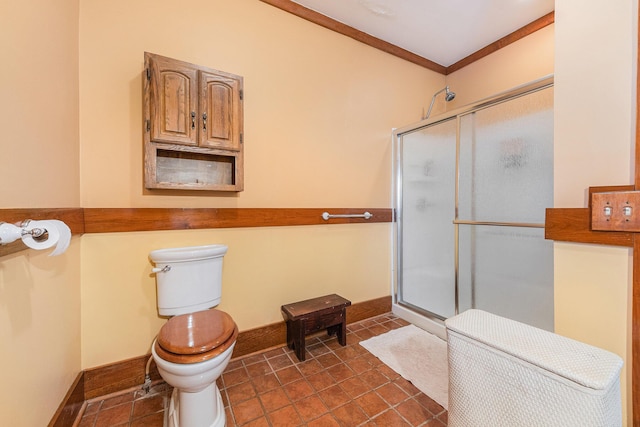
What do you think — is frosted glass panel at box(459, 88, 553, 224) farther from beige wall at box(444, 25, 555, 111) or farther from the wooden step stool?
the wooden step stool

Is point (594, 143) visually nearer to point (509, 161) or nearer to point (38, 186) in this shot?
point (509, 161)

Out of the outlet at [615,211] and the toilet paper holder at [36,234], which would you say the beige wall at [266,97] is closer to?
the toilet paper holder at [36,234]

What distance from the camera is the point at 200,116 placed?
4.91 ft

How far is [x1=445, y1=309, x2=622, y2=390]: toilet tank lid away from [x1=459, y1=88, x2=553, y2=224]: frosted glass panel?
98cm

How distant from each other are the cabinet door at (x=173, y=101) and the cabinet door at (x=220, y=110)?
0.05 m

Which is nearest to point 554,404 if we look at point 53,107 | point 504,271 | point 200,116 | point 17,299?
point 504,271

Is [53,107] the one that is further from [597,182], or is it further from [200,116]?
[597,182]

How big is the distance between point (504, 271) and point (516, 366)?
1.20 m

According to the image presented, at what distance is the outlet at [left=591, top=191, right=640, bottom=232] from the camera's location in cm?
85

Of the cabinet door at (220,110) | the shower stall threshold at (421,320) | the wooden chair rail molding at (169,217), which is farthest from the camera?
the shower stall threshold at (421,320)

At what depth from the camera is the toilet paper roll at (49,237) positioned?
0.73 metres

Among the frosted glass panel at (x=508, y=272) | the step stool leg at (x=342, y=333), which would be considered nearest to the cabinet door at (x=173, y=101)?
the step stool leg at (x=342, y=333)

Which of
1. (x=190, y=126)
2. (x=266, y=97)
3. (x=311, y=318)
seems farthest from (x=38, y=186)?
(x=311, y=318)

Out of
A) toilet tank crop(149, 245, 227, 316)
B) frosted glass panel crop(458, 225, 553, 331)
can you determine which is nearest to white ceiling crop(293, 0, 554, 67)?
frosted glass panel crop(458, 225, 553, 331)
